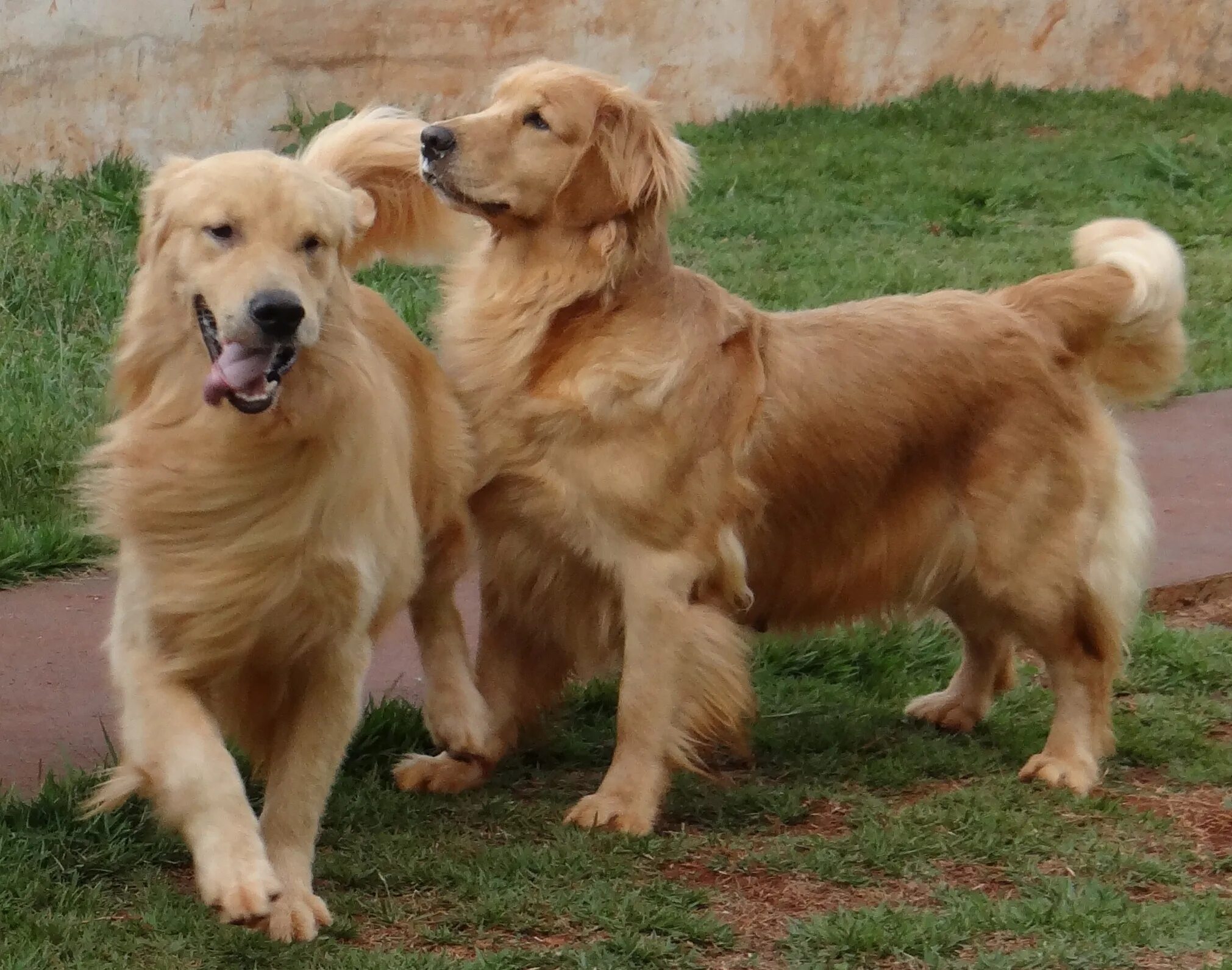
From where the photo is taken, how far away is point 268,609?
3.40 meters

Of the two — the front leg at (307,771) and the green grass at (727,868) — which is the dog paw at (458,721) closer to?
the green grass at (727,868)

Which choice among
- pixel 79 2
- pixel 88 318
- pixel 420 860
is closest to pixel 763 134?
pixel 79 2

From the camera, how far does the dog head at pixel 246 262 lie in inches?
125

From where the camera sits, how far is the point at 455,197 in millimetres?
4047

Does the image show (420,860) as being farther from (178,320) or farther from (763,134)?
(763,134)

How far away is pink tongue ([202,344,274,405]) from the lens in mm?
3215

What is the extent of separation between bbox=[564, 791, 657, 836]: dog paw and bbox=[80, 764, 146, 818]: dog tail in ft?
3.26

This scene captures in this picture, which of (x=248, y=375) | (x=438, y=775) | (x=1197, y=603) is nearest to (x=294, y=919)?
(x=438, y=775)

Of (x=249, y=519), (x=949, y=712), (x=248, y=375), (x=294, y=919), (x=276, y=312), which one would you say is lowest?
(x=949, y=712)

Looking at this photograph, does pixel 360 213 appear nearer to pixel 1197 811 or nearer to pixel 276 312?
pixel 276 312

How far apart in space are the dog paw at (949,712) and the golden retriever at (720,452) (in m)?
0.01

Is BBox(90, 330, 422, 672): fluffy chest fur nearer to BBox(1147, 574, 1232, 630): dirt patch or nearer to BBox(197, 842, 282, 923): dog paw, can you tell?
BBox(197, 842, 282, 923): dog paw

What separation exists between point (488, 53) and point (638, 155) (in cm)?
650

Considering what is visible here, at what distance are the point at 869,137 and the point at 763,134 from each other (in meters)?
0.71
